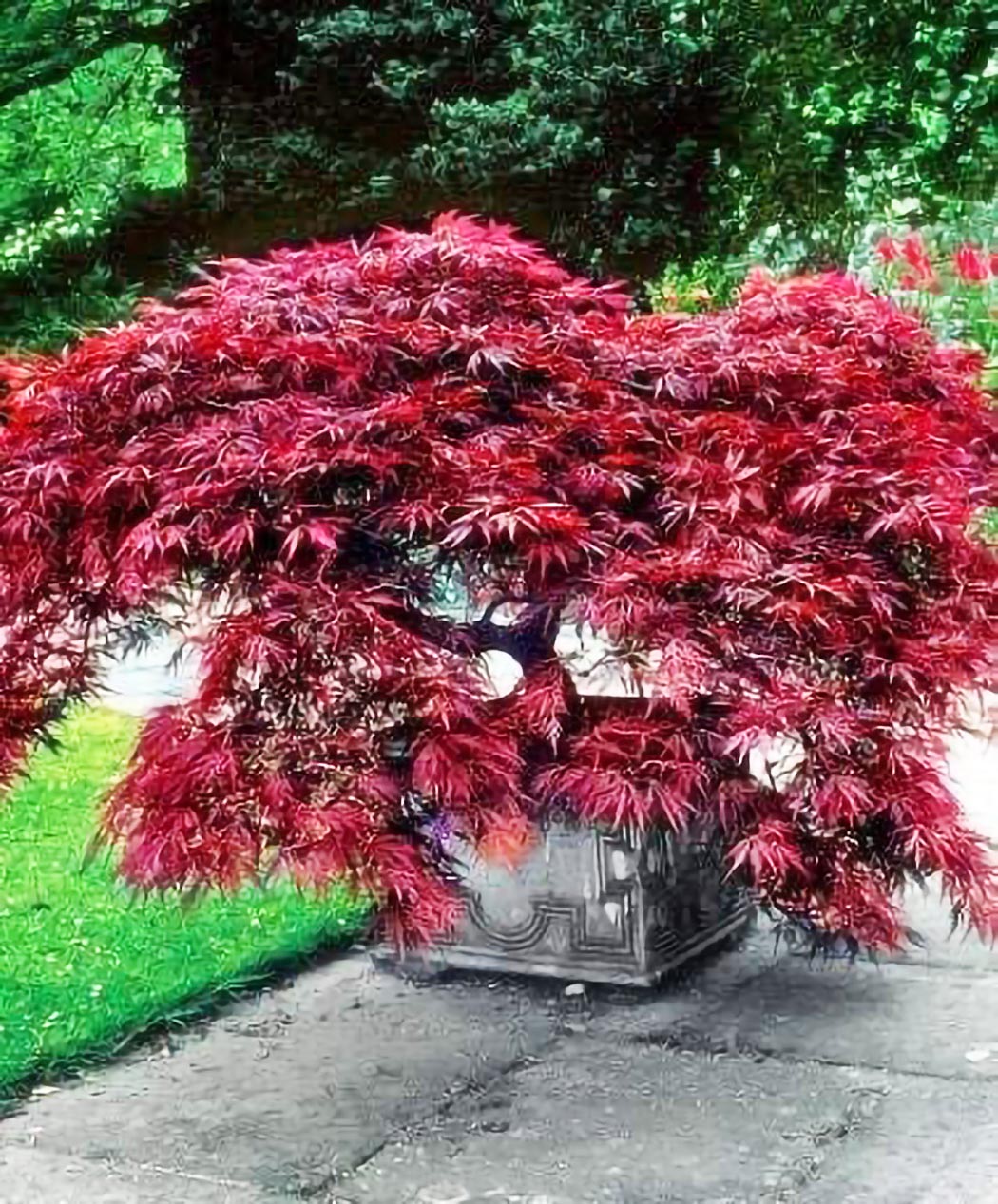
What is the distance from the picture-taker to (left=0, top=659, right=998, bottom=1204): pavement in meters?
2.85

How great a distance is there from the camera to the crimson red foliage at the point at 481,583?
265 centimetres

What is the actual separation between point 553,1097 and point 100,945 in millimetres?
1257

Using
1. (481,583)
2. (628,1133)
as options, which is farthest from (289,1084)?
(481,583)

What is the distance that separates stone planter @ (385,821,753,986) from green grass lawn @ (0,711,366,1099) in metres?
0.29

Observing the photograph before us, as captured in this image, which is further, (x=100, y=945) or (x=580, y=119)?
(x=580, y=119)

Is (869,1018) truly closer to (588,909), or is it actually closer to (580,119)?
(588,909)

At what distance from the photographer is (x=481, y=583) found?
2.84m

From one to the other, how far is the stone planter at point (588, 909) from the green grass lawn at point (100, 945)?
0.29 meters

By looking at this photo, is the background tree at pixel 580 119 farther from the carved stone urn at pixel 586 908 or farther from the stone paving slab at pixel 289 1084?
the stone paving slab at pixel 289 1084

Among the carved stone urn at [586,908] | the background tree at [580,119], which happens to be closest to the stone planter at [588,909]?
the carved stone urn at [586,908]

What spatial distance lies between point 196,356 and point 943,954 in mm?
2095

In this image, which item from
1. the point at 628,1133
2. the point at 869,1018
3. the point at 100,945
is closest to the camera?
the point at 628,1133

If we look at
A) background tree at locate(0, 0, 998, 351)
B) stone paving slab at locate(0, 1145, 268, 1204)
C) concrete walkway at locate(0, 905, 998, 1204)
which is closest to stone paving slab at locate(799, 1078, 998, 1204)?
concrete walkway at locate(0, 905, 998, 1204)

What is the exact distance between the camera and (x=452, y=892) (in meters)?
2.77
